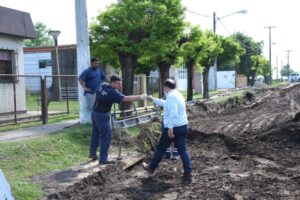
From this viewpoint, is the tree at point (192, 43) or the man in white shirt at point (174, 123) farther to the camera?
the tree at point (192, 43)

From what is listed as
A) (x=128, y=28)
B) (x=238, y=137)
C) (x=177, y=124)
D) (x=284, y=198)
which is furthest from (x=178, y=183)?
(x=128, y=28)

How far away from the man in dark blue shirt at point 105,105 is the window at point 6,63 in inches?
350

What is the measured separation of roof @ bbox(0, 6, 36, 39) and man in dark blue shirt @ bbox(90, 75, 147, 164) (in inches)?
348

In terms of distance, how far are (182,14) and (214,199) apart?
11709 millimetres

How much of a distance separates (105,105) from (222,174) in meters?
2.67

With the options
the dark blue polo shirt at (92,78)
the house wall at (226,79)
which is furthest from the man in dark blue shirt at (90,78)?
the house wall at (226,79)

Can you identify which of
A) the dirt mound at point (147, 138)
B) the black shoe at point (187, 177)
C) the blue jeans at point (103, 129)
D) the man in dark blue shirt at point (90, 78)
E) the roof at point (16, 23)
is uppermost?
the roof at point (16, 23)

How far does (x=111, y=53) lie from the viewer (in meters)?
16.9

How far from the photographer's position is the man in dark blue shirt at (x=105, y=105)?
9070 mm

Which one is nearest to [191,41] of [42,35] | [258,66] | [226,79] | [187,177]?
[187,177]

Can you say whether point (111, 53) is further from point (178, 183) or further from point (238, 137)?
point (178, 183)

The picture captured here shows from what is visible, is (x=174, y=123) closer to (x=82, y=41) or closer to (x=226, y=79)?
(x=82, y=41)

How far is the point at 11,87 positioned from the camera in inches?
686

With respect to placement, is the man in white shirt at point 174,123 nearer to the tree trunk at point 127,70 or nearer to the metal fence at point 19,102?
the metal fence at point 19,102
